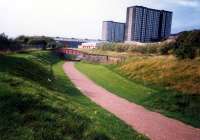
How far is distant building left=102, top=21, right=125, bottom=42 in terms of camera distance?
15812cm

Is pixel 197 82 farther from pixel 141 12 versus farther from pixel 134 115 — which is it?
pixel 141 12

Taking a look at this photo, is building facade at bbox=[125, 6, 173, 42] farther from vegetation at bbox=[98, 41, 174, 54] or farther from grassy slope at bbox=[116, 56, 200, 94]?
grassy slope at bbox=[116, 56, 200, 94]

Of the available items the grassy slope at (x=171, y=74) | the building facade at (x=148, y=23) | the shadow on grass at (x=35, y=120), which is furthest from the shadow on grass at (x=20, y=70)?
the building facade at (x=148, y=23)

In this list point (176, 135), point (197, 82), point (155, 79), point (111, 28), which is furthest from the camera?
point (111, 28)

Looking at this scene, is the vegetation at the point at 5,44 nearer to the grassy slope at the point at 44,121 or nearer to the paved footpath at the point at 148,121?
the paved footpath at the point at 148,121

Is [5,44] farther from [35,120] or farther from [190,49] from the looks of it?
[35,120]

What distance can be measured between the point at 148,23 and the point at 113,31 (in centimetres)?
5469

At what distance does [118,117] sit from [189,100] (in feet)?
18.3

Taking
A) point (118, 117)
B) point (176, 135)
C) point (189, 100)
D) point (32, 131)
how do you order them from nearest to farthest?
1. point (32, 131)
2. point (176, 135)
3. point (118, 117)
4. point (189, 100)

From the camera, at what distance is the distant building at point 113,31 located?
6225 inches

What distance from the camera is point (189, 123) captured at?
13.1 m

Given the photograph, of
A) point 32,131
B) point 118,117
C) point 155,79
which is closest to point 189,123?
point 118,117

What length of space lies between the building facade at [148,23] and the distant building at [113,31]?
4666cm

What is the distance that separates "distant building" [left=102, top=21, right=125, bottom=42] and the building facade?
4666 cm
